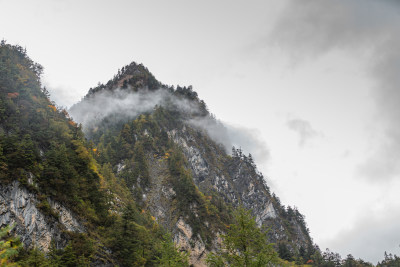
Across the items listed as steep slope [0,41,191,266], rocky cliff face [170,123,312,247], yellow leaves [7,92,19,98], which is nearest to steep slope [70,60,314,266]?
rocky cliff face [170,123,312,247]

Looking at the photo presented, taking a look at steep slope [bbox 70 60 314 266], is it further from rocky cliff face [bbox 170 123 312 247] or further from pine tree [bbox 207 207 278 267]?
pine tree [bbox 207 207 278 267]

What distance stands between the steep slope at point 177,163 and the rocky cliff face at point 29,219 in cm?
4563

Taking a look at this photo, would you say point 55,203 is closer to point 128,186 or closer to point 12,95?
point 12,95

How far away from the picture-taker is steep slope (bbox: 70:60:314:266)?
8938 centimetres

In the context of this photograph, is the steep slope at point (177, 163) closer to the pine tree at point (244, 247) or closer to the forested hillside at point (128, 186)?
the forested hillside at point (128, 186)

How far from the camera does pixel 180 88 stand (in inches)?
7598

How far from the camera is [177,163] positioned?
10475 centimetres

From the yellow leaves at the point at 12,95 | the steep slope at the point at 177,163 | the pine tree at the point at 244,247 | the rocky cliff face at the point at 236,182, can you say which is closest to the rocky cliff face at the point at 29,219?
the pine tree at the point at 244,247

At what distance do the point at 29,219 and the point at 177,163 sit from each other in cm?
7088

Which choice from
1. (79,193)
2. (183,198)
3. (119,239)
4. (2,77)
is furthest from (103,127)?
(119,239)

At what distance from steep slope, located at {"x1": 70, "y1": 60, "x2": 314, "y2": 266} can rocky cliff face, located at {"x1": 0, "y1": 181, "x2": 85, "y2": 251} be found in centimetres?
4563

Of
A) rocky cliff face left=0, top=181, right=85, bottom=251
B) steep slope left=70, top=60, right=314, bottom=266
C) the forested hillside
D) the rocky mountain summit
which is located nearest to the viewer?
the forested hillside

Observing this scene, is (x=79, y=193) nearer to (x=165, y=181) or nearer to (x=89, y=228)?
(x=89, y=228)

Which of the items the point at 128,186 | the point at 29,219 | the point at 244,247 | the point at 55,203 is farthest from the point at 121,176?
the point at 244,247
